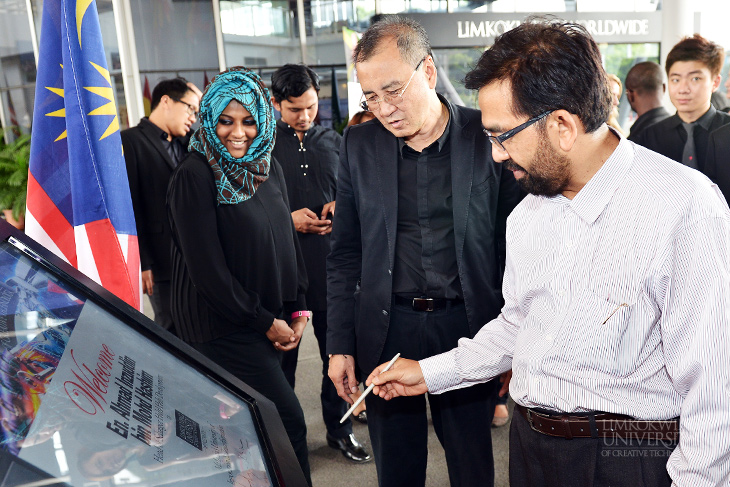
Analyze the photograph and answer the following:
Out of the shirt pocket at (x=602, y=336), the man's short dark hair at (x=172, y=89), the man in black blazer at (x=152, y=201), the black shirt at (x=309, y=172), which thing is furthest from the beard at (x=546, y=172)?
the man's short dark hair at (x=172, y=89)

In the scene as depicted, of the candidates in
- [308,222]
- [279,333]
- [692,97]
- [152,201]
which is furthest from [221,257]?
[692,97]

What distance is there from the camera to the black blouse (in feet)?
5.97

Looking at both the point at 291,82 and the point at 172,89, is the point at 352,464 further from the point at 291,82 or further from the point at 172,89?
the point at 172,89

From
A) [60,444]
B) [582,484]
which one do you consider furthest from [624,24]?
[60,444]

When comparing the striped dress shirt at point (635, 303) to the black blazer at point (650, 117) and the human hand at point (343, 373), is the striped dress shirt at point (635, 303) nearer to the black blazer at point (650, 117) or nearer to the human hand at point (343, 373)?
the human hand at point (343, 373)

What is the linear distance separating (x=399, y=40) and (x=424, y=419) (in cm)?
117

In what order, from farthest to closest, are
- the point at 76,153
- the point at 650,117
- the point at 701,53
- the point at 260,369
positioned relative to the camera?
the point at 650,117 → the point at 701,53 → the point at 260,369 → the point at 76,153

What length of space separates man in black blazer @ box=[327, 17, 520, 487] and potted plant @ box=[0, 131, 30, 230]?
6378mm

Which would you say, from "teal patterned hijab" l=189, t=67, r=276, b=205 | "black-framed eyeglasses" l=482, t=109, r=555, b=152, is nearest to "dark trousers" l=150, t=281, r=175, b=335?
"teal patterned hijab" l=189, t=67, r=276, b=205

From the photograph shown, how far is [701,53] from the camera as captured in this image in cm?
322

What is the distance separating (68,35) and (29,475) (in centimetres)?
147

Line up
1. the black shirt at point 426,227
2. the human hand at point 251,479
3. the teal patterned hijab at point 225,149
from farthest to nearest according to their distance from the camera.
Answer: the teal patterned hijab at point 225,149, the black shirt at point 426,227, the human hand at point 251,479

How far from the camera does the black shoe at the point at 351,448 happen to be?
9.16 feet

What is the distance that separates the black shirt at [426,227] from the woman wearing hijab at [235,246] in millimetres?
436
